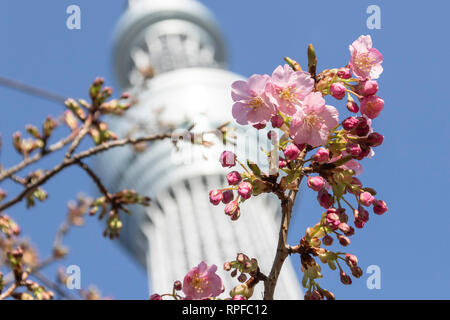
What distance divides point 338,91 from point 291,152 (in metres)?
0.35

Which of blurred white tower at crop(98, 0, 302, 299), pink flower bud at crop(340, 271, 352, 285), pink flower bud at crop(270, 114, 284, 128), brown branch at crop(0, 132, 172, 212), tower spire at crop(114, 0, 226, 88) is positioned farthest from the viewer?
tower spire at crop(114, 0, 226, 88)

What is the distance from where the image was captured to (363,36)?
8.80ft

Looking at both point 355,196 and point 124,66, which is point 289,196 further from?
Result: point 124,66

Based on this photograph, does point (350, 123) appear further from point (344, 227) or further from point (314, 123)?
point (344, 227)

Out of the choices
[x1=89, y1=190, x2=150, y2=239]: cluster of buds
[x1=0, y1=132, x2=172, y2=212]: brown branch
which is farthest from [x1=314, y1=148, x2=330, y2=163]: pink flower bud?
[x1=89, y1=190, x2=150, y2=239]: cluster of buds

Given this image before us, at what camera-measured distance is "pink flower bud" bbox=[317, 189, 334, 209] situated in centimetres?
242

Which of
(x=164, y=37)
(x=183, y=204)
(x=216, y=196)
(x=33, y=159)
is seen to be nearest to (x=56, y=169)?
(x=33, y=159)

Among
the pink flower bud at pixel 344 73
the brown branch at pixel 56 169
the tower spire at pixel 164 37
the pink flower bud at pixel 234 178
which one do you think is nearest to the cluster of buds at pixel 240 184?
the pink flower bud at pixel 234 178

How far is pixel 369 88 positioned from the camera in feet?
7.89

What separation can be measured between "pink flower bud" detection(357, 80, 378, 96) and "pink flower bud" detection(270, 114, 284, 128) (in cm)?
37

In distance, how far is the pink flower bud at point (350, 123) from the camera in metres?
2.34

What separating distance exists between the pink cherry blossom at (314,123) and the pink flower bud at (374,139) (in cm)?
14

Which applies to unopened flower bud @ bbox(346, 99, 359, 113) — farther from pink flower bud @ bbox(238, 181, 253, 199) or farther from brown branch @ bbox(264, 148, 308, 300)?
pink flower bud @ bbox(238, 181, 253, 199)
